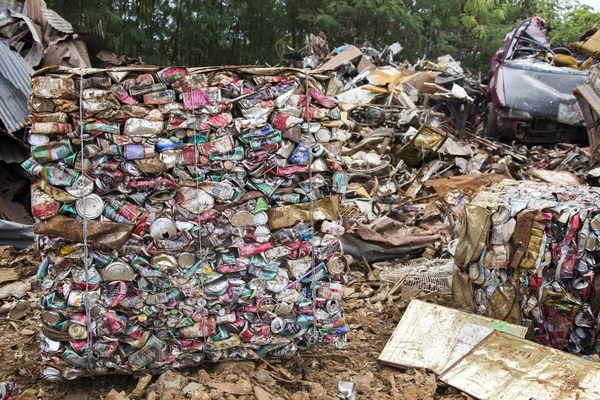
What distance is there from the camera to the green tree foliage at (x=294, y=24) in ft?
46.2

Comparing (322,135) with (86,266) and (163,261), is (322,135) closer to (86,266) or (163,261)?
(163,261)

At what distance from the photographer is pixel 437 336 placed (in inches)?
154

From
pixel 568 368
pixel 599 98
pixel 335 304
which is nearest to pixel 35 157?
pixel 335 304

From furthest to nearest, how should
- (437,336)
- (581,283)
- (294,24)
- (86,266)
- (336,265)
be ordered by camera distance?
(294,24), (437,336), (581,283), (336,265), (86,266)

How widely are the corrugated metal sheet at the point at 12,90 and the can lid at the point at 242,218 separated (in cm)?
397

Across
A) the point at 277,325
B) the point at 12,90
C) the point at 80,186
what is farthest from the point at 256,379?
the point at 12,90

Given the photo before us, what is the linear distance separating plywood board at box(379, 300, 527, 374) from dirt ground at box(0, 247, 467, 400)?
0.38 ft

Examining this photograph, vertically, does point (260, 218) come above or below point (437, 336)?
above

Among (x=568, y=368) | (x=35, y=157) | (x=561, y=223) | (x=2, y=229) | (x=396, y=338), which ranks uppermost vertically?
(x=35, y=157)

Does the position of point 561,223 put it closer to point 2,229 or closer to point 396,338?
point 396,338

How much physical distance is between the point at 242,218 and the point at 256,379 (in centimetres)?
96

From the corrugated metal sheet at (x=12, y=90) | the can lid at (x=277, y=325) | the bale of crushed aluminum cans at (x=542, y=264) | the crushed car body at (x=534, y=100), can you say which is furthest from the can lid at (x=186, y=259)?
the crushed car body at (x=534, y=100)

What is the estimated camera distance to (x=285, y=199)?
3371 millimetres

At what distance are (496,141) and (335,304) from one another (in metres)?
7.30
